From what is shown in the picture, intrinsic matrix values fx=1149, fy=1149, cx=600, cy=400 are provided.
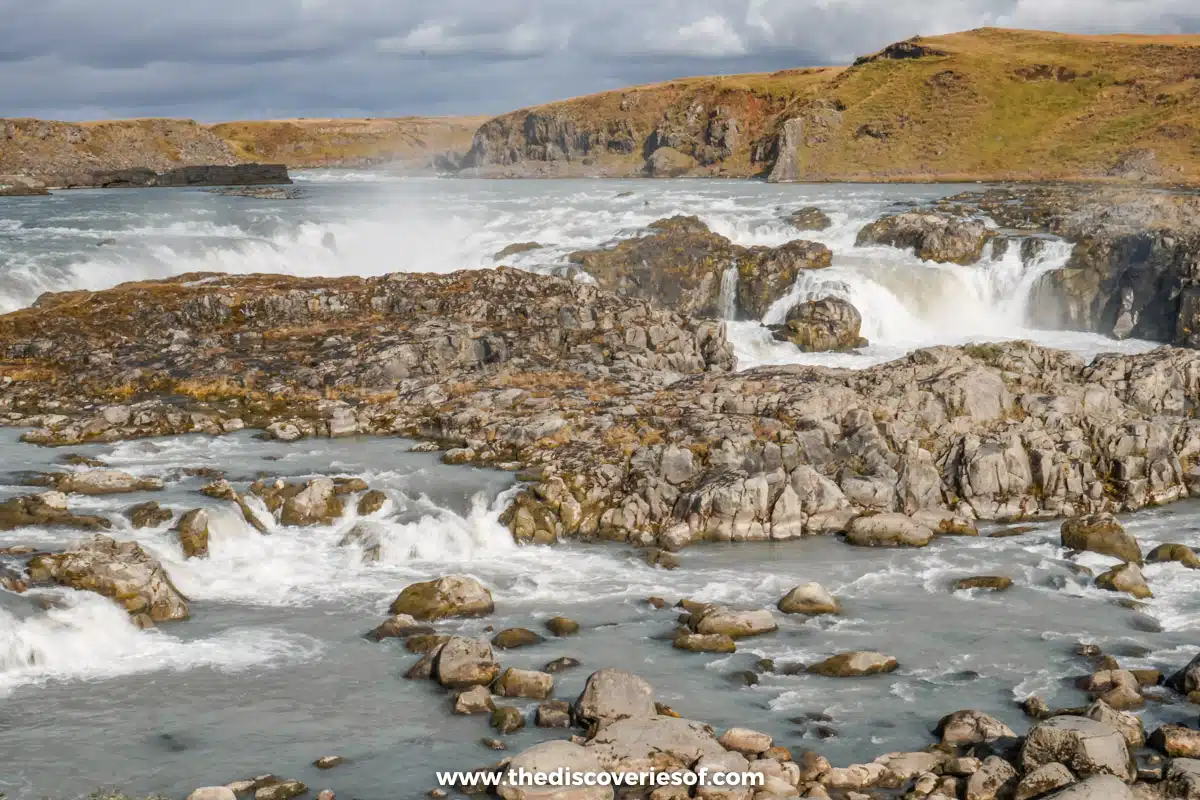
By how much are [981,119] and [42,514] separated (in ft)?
517

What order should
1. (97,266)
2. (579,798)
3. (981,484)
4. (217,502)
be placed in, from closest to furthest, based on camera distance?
(579,798) < (217,502) < (981,484) < (97,266)

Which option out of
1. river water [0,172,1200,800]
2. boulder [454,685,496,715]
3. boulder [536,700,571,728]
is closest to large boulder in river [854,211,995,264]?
river water [0,172,1200,800]

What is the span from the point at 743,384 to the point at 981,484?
959cm

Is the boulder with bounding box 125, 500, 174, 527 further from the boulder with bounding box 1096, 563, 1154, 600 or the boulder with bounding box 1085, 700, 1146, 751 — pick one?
the boulder with bounding box 1096, 563, 1154, 600

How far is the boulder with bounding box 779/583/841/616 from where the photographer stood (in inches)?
1179

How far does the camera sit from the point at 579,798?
2000 centimetres

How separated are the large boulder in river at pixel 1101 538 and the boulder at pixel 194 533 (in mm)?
25477

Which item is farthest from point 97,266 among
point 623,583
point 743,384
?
point 623,583

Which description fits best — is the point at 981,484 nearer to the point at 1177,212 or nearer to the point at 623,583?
the point at 623,583

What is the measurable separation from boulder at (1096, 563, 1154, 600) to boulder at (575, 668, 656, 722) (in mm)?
15148

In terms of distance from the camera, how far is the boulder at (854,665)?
26.1 meters

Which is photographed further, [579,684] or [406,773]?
[579,684]

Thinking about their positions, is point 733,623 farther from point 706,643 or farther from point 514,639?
point 514,639

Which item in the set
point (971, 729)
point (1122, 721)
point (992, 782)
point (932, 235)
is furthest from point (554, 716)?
point (932, 235)
